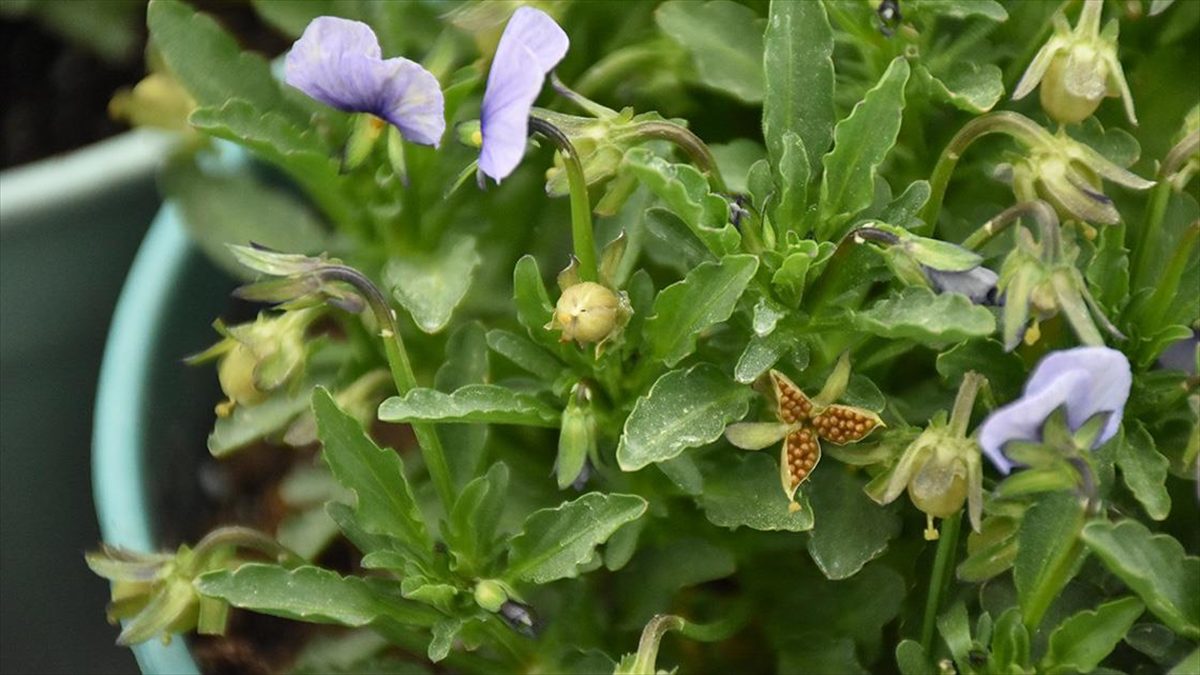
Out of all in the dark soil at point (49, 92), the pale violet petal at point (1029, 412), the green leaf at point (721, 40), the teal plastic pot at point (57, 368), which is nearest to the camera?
the pale violet petal at point (1029, 412)

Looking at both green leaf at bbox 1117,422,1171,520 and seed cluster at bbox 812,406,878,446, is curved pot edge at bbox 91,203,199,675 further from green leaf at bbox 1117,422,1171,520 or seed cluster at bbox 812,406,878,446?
green leaf at bbox 1117,422,1171,520

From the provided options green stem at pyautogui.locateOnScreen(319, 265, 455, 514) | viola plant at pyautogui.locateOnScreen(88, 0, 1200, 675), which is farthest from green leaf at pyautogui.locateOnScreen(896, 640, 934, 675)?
green stem at pyautogui.locateOnScreen(319, 265, 455, 514)

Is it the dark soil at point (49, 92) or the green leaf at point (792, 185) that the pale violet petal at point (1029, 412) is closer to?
the green leaf at point (792, 185)

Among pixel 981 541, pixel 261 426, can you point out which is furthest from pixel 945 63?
pixel 261 426

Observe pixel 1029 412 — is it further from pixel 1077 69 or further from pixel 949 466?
pixel 1077 69

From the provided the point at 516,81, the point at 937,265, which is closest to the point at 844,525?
the point at 937,265

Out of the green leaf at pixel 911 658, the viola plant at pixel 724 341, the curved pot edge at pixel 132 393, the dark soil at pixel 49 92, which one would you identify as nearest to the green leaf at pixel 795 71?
the viola plant at pixel 724 341

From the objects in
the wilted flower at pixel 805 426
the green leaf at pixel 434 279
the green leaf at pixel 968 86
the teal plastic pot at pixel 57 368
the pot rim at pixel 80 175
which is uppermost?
the green leaf at pixel 968 86
